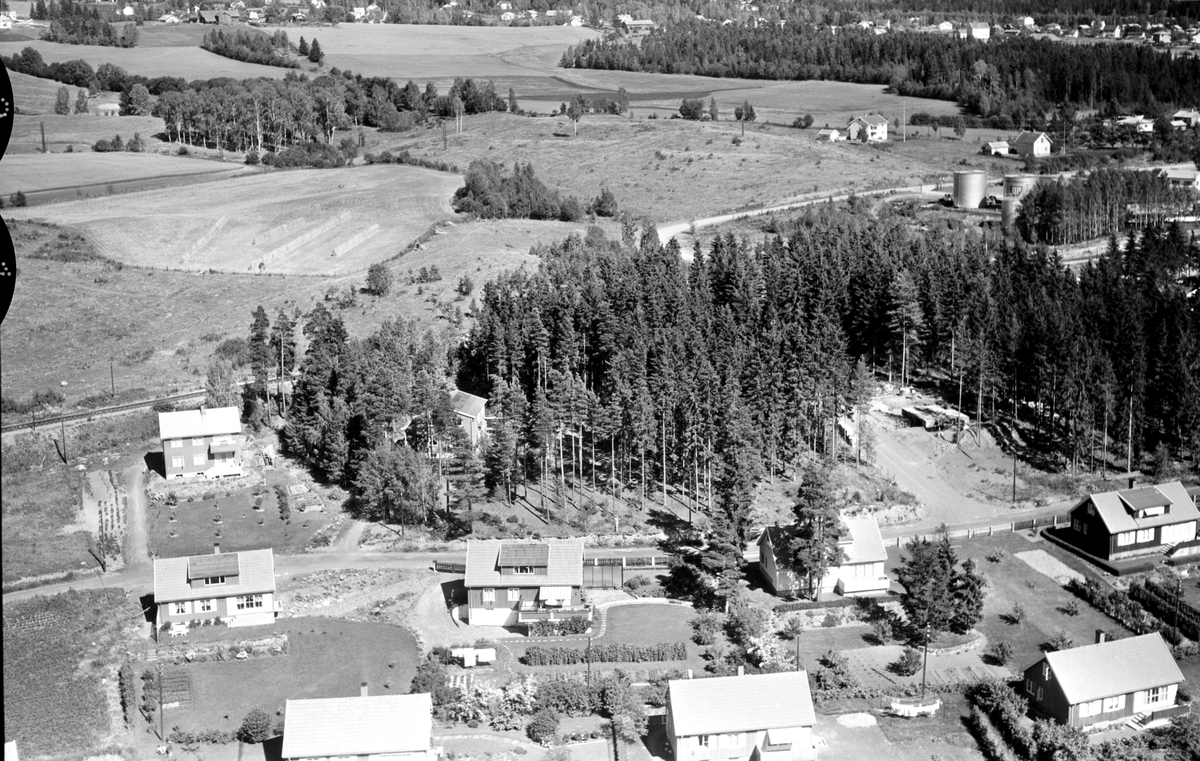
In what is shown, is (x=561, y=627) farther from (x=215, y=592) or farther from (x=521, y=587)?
(x=215, y=592)

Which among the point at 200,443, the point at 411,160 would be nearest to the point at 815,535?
the point at 200,443

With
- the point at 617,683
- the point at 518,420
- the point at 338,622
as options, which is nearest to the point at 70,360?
the point at 518,420

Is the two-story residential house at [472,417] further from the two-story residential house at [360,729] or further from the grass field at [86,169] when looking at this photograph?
the grass field at [86,169]

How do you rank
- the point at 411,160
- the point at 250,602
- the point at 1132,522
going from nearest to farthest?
the point at 250,602 < the point at 1132,522 < the point at 411,160

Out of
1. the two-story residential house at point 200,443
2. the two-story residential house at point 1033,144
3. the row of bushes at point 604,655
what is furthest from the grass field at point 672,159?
the row of bushes at point 604,655

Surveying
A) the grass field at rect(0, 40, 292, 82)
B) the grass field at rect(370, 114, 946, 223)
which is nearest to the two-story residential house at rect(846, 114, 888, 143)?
the grass field at rect(370, 114, 946, 223)
